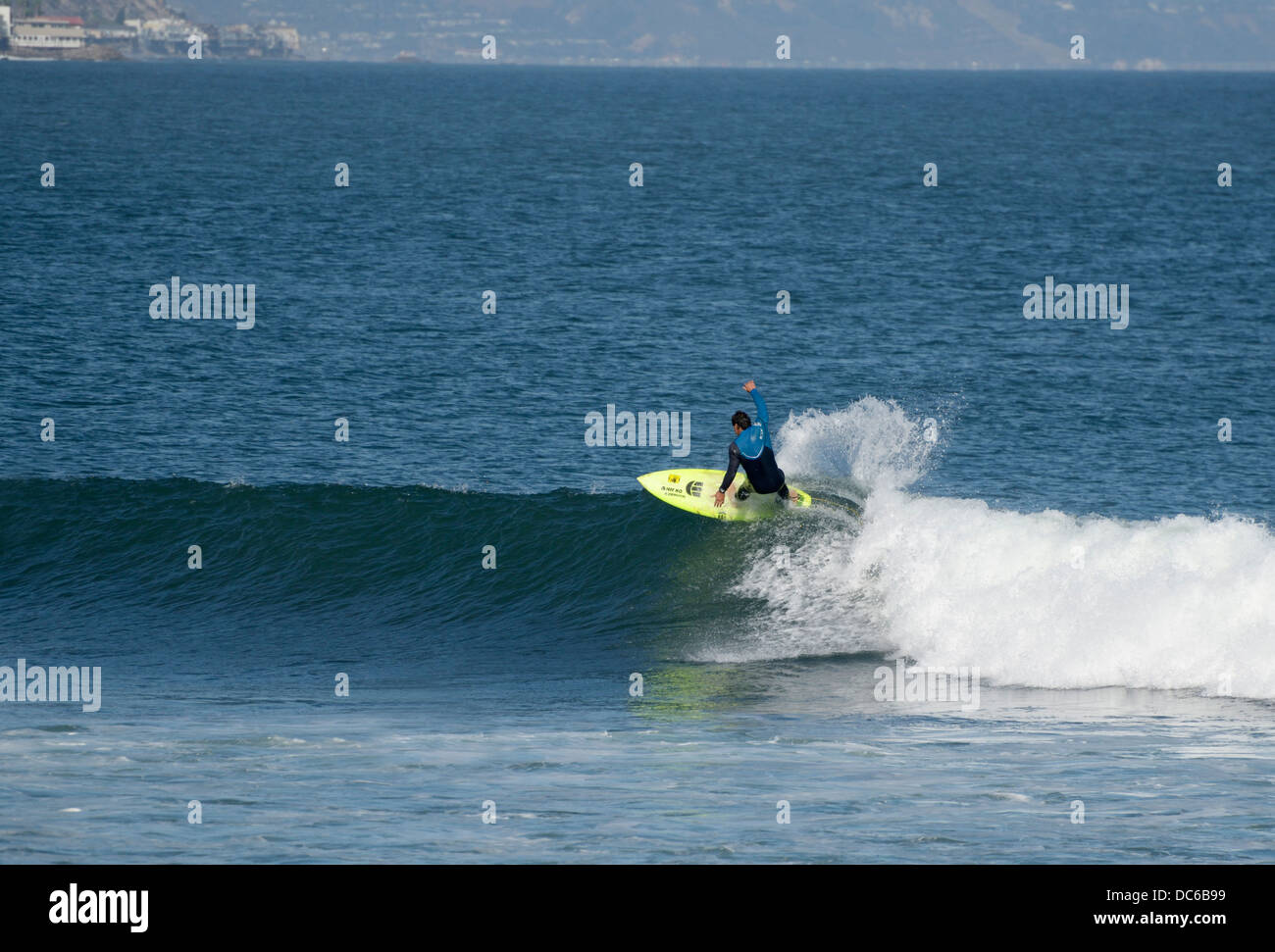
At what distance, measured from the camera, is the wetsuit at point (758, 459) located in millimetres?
21219

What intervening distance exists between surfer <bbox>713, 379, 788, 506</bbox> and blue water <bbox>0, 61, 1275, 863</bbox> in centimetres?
72

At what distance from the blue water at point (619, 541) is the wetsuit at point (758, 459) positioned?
76 centimetres

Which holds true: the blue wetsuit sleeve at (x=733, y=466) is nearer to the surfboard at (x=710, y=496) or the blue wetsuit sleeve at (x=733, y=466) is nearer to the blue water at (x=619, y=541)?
the surfboard at (x=710, y=496)

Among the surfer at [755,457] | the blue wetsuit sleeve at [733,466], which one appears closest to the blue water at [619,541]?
the surfer at [755,457]

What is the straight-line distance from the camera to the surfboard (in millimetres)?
22531

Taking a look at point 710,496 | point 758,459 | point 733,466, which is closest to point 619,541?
point 710,496

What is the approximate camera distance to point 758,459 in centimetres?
2158

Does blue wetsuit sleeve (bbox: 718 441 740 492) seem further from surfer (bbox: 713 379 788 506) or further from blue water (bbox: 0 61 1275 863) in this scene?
blue water (bbox: 0 61 1275 863)

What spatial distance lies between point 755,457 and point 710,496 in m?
1.62

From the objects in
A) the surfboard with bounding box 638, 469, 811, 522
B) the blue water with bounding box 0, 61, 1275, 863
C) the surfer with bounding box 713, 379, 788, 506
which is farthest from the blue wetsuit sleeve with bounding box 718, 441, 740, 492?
the blue water with bounding box 0, 61, 1275, 863

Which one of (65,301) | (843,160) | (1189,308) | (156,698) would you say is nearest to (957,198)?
(843,160)

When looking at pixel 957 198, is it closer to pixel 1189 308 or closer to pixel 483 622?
pixel 1189 308

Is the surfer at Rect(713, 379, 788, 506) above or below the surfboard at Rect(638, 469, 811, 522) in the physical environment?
above

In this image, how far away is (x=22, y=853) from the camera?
428 inches
